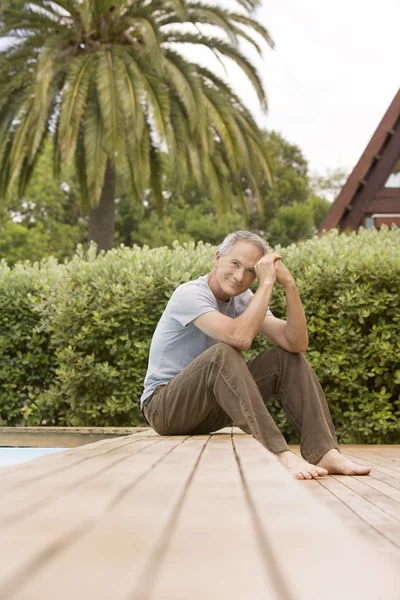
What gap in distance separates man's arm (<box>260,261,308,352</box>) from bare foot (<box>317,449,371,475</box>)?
2.08 ft

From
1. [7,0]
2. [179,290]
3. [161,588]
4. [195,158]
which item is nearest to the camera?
[161,588]

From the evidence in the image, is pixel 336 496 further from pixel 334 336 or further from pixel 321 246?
pixel 321 246

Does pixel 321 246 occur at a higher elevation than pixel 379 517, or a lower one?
higher

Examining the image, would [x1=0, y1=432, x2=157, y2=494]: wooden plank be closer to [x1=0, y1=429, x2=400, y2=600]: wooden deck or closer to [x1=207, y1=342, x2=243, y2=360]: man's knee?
[x1=0, y1=429, x2=400, y2=600]: wooden deck

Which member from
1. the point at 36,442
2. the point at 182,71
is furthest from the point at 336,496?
the point at 182,71

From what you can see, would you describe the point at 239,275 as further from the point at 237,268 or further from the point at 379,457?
the point at 379,457

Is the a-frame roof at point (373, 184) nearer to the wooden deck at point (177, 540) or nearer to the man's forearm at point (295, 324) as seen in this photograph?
the man's forearm at point (295, 324)

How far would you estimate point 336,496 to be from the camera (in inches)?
118

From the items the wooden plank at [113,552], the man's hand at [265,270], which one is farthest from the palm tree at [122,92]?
the wooden plank at [113,552]

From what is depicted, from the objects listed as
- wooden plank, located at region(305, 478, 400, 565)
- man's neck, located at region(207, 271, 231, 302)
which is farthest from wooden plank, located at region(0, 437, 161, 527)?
man's neck, located at region(207, 271, 231, 302)

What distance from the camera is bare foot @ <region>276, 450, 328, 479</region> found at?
343 centimetres

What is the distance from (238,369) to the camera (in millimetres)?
3646

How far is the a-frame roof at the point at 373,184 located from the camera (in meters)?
16.2

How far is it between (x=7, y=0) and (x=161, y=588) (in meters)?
13.3
